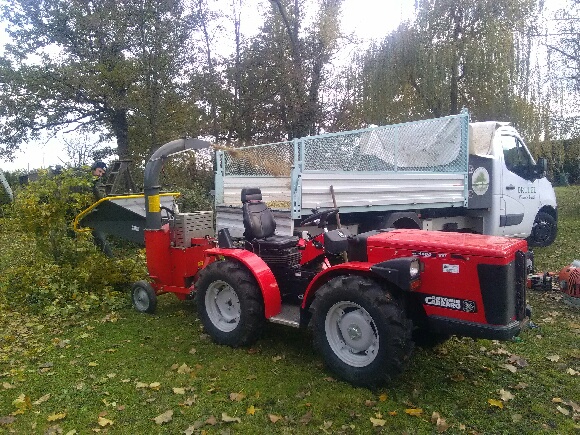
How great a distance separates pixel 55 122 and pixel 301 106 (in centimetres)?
783

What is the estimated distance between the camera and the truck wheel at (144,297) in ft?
19.0

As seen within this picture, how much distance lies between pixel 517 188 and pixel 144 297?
630 centimetres

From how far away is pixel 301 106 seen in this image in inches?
624

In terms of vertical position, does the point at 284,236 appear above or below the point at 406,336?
above

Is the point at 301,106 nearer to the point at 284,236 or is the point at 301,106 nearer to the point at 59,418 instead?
the point at 284,236

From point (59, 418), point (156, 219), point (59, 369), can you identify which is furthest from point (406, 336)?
point (156, 219)

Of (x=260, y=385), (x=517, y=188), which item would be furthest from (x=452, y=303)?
(x=517, y=188)

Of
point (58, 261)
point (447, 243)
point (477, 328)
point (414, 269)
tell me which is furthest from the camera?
point (58, 261)

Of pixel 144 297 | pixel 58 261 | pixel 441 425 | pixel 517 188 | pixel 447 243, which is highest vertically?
pixel 517 188

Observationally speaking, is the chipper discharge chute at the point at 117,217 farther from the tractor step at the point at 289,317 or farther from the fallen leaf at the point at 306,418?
the fallen leaf at the point at 306,418

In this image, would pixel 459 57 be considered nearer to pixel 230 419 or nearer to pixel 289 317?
pixel 289 317

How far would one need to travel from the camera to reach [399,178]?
6.62 m

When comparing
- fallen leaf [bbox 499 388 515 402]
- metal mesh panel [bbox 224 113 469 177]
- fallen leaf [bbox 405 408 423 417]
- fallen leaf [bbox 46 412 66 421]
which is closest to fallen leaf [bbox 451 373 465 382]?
fallen leaf [bbox 499 388 515 402]

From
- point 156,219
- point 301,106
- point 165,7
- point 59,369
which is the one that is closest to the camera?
point 59,369
